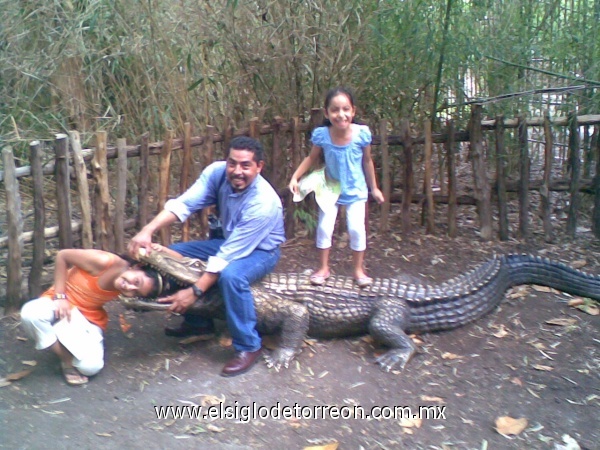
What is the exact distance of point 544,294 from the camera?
4.50m

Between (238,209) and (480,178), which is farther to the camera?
(480,178)

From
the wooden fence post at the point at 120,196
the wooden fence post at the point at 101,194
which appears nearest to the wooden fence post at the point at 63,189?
the wooden fence post at the point at 101,194

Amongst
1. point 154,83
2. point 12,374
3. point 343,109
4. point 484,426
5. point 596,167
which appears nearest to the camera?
point 484,426

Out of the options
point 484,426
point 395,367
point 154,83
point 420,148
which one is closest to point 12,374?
point 395,367

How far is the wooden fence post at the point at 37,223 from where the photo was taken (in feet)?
13.3

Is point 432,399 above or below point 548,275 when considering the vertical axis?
below

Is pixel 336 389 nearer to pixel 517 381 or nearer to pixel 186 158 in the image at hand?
pixel 517 381

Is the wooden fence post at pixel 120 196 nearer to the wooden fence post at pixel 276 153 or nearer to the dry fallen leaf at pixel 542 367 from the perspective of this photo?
the wooden fence post at pixel 276 153

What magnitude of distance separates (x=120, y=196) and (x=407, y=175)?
98.2 inches

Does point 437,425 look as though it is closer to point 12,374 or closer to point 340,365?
point 340,365

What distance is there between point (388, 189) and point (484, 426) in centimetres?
284

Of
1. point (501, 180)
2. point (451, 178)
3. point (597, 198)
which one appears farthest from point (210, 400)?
point (597, 198)

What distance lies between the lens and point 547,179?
17.8ft

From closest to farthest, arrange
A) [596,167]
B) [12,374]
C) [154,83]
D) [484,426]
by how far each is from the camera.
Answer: [484,426] → [12,374] → [596,167] → [154,83]
